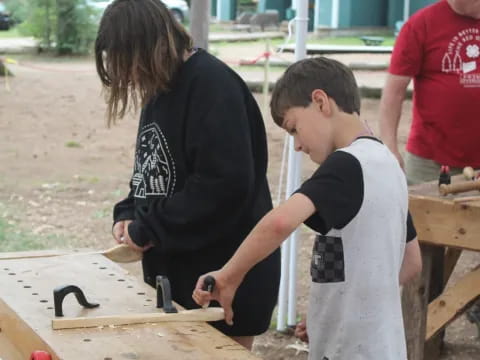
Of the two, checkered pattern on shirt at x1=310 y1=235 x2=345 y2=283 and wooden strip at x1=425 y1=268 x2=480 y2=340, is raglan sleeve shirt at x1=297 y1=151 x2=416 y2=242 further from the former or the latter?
wooden strip at x1=425 y1=268 x2=480 y2=340

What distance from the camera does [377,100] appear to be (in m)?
14.5

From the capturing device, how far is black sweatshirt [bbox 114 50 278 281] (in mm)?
2689

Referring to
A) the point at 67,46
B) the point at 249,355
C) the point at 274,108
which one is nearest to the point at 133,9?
the point at 274,108

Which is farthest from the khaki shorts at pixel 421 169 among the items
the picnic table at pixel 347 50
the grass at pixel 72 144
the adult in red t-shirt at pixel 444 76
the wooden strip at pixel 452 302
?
the picnic table at pixel 347 50

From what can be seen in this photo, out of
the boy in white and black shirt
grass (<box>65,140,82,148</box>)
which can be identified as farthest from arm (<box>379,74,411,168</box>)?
grass (<box>65,140,82,148</box>)

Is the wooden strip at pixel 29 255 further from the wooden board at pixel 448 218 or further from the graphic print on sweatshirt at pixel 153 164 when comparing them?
the wooden board at pixel 448 218

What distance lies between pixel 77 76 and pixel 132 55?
1542 centimetres

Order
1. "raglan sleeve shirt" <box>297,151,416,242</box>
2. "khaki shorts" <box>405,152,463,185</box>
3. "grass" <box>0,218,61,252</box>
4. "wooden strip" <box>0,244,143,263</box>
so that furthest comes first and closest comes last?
"grass" <box>0,218,61,252</box> < "khaki shorts" <box>405,152,463,185</box> < "wooden strip" <box>0,244,143,263</box> < "raglan sleeve shirt" <box>297,151,416,242</box>

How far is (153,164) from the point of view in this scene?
2.83 meters

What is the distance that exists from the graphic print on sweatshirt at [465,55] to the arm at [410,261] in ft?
6.48

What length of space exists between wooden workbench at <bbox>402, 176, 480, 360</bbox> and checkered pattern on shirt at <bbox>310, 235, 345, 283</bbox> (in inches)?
54.5

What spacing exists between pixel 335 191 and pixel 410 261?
0.48 metres

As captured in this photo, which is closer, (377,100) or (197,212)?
(197,212)

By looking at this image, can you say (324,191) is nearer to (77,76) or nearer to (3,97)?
(3,97)
